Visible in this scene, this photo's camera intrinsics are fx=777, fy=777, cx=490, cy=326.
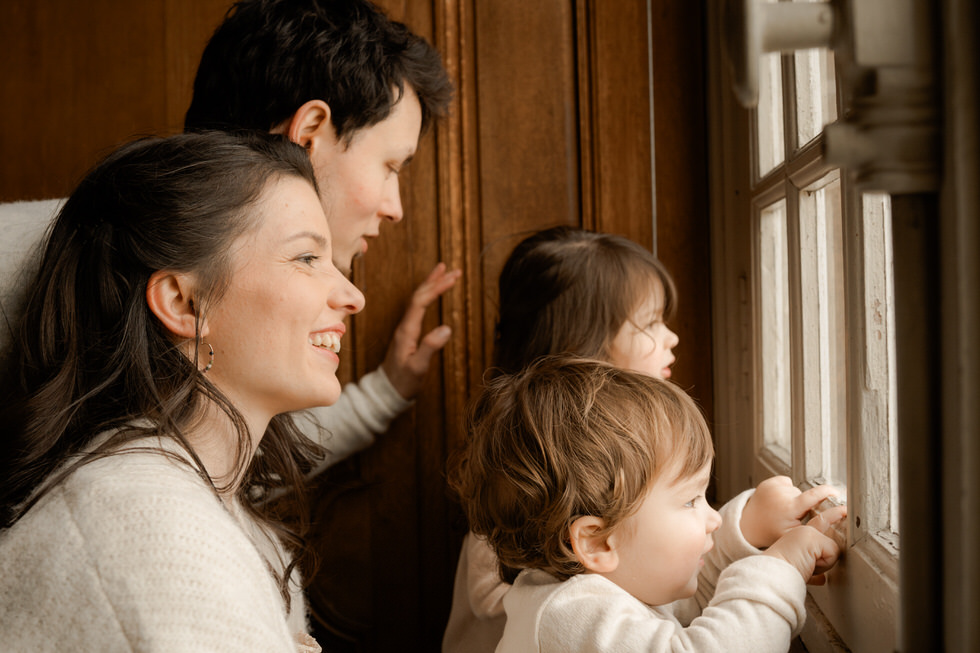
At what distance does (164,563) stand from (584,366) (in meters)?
0.53

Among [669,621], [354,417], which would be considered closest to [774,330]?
[669,621]

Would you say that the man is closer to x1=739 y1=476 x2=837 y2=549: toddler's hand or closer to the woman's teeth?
the woman's teeth

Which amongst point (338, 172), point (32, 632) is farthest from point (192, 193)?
point (32, 632)

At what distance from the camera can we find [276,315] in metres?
0.94

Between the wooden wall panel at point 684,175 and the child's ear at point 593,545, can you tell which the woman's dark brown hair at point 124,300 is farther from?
the wooden wall panel at point 684,175

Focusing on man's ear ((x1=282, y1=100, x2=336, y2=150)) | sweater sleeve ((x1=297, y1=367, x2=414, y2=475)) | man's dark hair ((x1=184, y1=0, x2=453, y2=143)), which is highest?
man's dark hair ((x1=184, y1=0, x2=453, y2=143))

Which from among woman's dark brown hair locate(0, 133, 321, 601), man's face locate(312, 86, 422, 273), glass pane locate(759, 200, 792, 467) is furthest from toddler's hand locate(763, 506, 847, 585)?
man's face locate(312, 86, 422, 273)

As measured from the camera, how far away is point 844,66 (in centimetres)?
41

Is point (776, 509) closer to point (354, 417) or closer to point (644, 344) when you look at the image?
point (644, 344)

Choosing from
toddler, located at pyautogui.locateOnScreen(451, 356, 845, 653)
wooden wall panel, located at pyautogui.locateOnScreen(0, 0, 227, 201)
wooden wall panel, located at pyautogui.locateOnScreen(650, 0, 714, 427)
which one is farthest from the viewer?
wooden wall panel, located at pyautogui.locateOnScreen(0, 0, 227, 201)

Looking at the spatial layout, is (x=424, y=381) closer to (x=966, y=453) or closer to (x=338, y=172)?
(x=338, y=172)

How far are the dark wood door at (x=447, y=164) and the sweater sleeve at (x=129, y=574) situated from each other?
2.78 ft

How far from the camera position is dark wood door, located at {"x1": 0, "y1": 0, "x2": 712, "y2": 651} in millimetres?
1497

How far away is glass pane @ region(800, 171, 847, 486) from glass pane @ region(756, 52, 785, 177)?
21 cm
